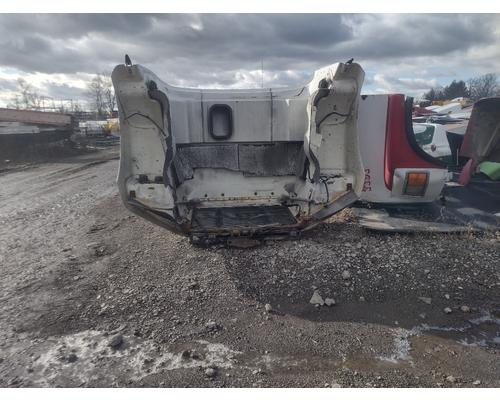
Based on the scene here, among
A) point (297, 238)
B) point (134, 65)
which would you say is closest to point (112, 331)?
point (297, 238)

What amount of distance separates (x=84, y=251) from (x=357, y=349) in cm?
315

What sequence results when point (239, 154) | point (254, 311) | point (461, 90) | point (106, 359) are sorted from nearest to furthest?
point (106, 359)
point (254, 311)
point (239, 154)
point (461, 90)

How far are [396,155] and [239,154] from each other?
6.58ft

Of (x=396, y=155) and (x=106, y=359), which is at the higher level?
(x=396, y=155)

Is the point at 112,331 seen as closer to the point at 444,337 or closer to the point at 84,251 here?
the point at 84,251

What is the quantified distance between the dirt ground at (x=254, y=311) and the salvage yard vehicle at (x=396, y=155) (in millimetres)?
783

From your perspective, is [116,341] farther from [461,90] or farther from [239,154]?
[461,90]

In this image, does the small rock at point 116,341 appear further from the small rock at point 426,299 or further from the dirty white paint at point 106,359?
the small rock at point 426,299

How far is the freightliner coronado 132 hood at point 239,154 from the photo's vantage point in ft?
11.9

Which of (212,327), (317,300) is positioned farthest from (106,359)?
(317,300)

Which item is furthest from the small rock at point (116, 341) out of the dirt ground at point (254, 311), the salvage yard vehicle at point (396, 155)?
the salvage yard vehicle at point (396, 155)

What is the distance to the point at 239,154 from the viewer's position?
14.3ft

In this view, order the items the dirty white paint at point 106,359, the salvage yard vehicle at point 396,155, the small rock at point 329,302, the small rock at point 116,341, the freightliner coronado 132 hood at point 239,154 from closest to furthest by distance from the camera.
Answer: the dirty white paint at point 106,359
the small rock at point 116,341
the small rock at point 329,302
the freightliner coronado 132 hood at point 239,154
the salvage yard vehicle at point 396,155

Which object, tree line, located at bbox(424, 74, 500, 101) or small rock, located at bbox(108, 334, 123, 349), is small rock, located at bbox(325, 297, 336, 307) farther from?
tree line, located at bbox(424, 74, 500, 101)
